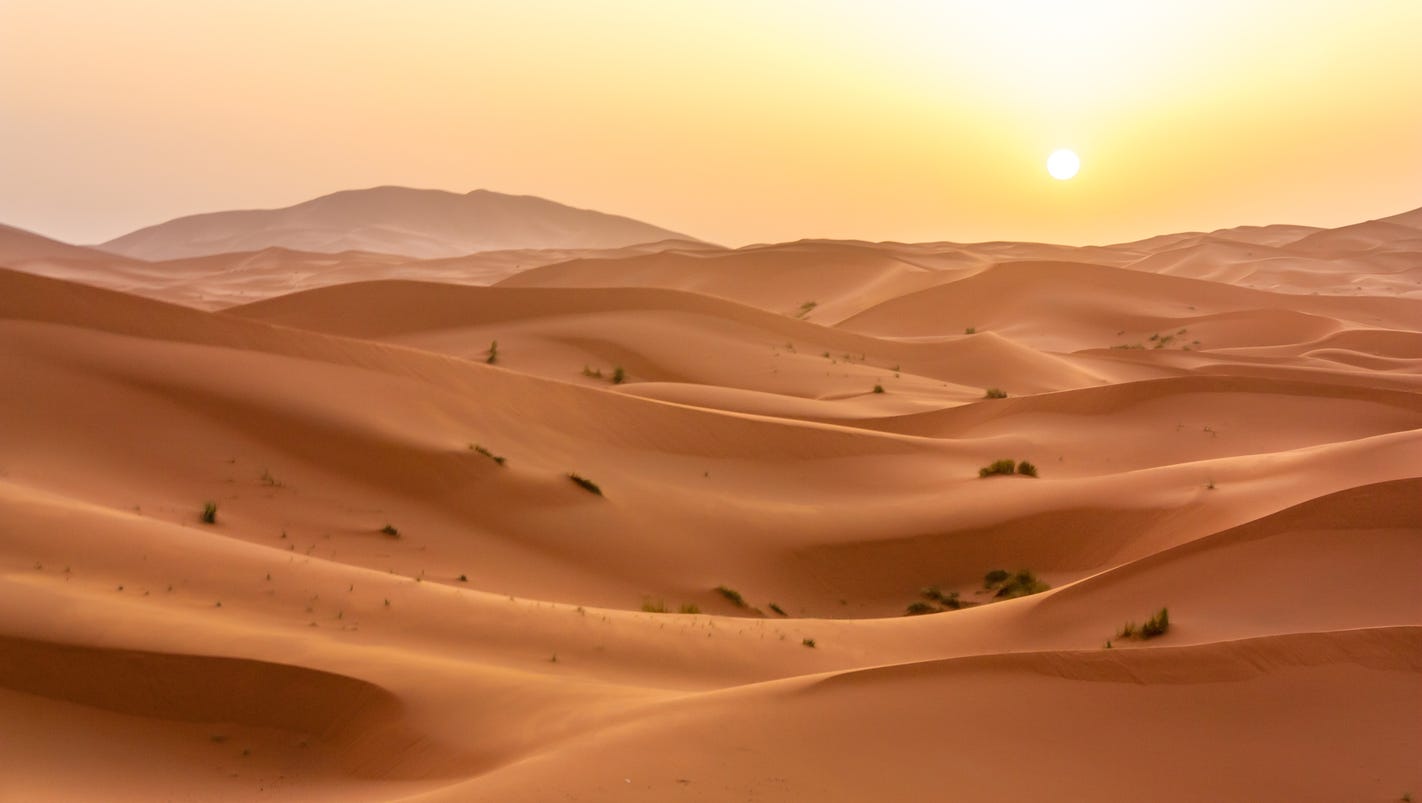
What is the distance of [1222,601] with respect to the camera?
933 cm

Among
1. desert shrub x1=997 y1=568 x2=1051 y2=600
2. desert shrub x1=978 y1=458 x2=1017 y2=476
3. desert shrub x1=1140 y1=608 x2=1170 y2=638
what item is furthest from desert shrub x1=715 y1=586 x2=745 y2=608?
desert shrub x1=978 y1=458 x2=1017 y2=476

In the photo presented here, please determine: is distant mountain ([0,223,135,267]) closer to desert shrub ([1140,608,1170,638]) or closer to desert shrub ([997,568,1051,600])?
desert shrub ([997,568,1051,600])

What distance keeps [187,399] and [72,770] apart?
888cm

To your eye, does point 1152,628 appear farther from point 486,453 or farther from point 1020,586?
point 486,453

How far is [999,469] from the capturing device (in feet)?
59.4

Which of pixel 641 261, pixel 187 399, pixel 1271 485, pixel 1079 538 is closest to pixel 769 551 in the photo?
pixel 1079 538

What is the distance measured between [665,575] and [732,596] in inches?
34.7

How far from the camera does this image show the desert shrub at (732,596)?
12828mm

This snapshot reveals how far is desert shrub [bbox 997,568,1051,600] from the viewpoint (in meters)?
13.2

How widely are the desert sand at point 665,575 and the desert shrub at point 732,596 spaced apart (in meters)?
0.09

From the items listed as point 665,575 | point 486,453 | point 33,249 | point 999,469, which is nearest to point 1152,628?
point 665,575

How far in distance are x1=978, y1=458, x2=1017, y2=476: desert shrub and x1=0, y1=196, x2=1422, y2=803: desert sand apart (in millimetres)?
528

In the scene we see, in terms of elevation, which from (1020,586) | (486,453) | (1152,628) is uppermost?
(486,453)

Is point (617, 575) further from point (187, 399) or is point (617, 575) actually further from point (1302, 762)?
point (1302, 762)
